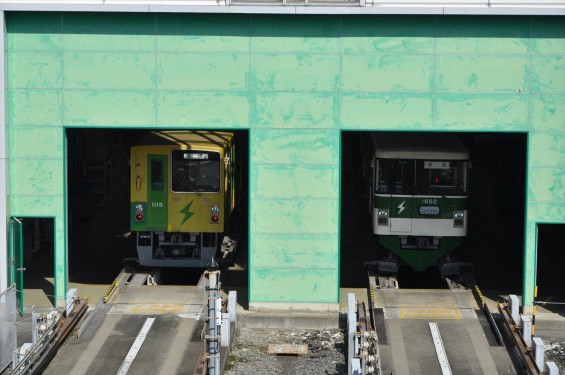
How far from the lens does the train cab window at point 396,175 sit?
21672 millimetres

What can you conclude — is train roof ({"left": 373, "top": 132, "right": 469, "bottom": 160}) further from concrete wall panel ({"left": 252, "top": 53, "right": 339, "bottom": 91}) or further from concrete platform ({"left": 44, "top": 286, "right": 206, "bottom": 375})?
concrete platform ({"left": 44, "top": 286, "right": 206, "bottom": 375})

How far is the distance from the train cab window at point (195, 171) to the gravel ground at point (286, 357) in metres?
3.74

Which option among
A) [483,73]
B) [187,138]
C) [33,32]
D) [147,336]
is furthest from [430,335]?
[33,32]

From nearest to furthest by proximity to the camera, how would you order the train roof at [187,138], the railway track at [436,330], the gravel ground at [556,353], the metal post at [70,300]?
the railway track at [436,330] → the gravel ground at [556,353] → the metal post at [70,300] → the train roof at [187,138]

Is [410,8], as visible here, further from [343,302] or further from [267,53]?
[343,302]

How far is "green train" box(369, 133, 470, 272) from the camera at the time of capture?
851 inches

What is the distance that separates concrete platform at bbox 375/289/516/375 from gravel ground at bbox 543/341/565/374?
3.07 feet

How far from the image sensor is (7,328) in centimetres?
1573

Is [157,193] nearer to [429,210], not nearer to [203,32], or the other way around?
[203,32]

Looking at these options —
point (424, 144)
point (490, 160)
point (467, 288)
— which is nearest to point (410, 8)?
point (424, 144)

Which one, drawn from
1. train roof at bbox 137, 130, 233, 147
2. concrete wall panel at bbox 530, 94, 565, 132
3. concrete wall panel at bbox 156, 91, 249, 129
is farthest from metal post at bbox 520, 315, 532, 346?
train roof at bbox 137, 130, 233, 147

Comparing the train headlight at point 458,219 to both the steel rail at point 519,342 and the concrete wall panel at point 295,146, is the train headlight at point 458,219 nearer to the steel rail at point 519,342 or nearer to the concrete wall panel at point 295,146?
the steel rail at point 519,342

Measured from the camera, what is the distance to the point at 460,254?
23.9 m

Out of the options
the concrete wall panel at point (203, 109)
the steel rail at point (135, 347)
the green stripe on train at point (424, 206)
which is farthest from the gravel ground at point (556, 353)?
the steel rail at point (135, 347)
